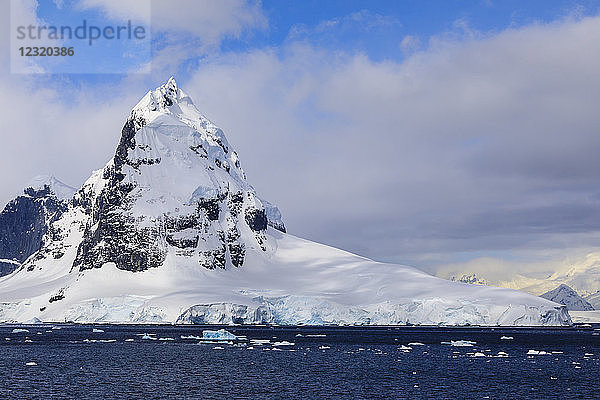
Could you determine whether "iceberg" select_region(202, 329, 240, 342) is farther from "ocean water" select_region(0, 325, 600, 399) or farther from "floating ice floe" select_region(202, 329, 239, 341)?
"ocean water" select_region(0, 325, 600, 399)

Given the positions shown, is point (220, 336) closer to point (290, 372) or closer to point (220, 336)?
point (220, 336)

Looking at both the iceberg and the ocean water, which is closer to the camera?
the ocean water

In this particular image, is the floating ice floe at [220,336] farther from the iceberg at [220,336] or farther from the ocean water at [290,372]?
the ocean water at [290,372]

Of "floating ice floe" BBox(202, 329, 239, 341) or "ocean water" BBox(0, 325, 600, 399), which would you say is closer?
"ocean water" BBox(0, 325, 600, 399)

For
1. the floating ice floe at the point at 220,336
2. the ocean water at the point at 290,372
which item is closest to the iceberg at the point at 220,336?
the floating ice floe at the point at 220,336

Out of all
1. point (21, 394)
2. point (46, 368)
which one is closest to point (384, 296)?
point (46, 368)

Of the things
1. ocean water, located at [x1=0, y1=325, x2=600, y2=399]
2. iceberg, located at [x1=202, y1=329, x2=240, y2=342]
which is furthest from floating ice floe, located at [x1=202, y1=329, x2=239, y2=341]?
ocean water, located at [x1=0, y1=325, x2=600, y2=399]

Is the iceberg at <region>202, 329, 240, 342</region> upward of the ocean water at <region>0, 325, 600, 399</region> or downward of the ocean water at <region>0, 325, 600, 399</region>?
upward

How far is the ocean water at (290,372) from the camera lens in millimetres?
51562

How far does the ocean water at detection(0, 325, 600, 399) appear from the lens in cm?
5156

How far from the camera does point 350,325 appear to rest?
19938 centimetres

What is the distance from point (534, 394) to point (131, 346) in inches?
2366

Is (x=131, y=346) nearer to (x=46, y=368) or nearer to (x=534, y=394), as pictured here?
(x=46, y=368)

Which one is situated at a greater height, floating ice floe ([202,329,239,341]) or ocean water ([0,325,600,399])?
floating ice floe ([202,329,239,341])
